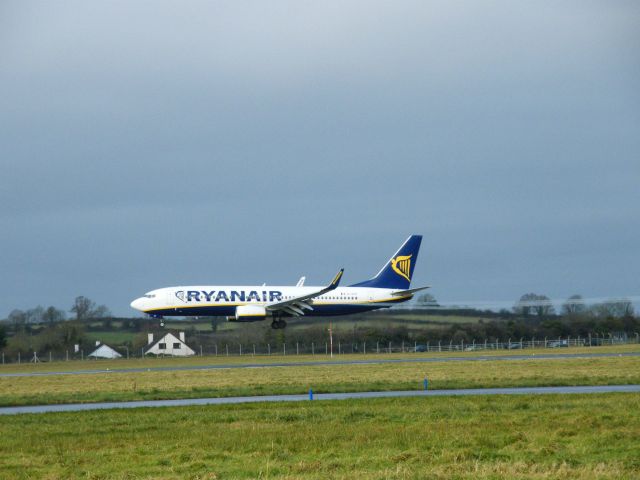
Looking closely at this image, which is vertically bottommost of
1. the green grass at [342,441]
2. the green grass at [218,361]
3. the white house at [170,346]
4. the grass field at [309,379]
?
the green grass at [342,441]

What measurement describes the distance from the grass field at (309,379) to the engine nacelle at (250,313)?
21394 mm

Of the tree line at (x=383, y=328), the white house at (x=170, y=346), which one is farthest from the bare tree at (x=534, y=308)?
the white house at (x=170, y=346)

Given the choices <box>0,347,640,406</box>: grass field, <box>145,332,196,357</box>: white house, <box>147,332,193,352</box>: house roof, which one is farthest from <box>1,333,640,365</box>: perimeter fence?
<box>0,347,640,406</box>: grass field

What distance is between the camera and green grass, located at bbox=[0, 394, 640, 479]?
1620 cm

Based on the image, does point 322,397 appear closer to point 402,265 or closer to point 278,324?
point 278,324

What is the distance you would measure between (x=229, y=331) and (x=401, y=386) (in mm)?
50644

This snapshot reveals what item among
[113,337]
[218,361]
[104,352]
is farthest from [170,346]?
[218,361]

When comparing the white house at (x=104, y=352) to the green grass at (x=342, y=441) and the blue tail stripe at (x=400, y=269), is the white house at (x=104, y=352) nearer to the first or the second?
the blue tail stripe at (x=400, y=269)

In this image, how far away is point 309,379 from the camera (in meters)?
41.8

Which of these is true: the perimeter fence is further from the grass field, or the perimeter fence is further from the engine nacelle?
the grass field

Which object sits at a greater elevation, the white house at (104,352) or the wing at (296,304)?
the wing at (296,304)

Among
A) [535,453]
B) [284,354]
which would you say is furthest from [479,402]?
[284,354]

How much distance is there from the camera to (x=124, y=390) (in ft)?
126

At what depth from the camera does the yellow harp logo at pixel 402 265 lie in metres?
83.8
